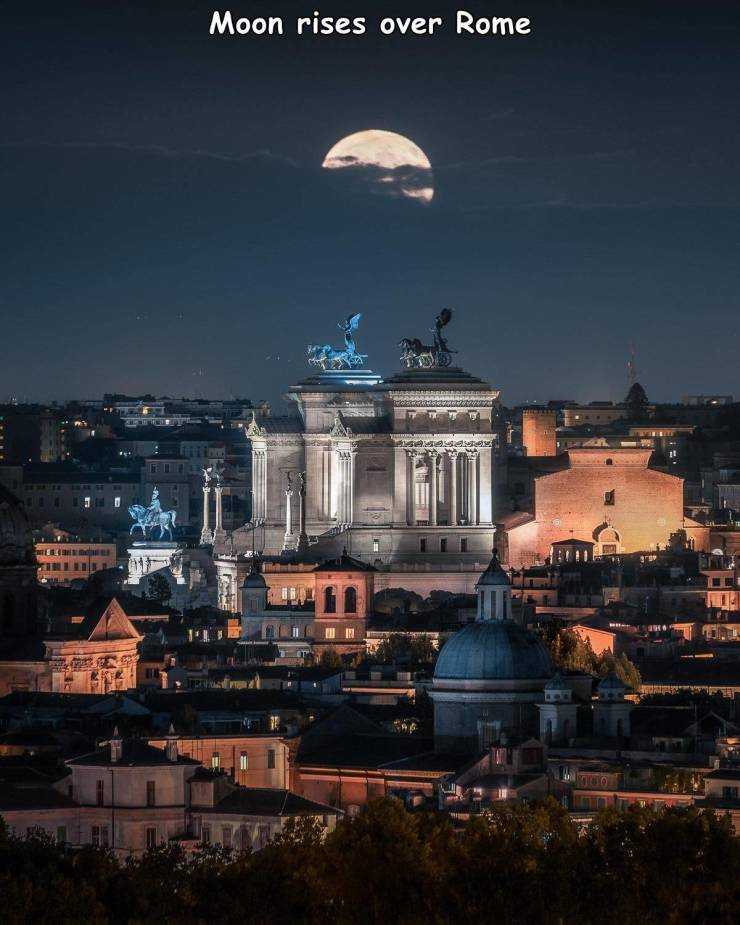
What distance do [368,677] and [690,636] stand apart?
23015 mm

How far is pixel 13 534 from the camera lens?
144 meters

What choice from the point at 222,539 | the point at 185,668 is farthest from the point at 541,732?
the point at 222,539

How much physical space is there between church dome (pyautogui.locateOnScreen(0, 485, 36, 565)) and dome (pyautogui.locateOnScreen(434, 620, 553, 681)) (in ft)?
77.9

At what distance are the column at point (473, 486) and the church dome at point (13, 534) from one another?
3860cm

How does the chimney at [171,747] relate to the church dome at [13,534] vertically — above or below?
below

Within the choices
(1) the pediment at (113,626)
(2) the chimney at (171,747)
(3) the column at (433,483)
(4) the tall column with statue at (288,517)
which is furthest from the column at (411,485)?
(2) the chimney at (171,747)

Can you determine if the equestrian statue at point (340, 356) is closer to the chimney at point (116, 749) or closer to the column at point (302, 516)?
the column at point (302, 516)

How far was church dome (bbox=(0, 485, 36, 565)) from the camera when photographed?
14275 cm

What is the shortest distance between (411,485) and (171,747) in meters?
71.1

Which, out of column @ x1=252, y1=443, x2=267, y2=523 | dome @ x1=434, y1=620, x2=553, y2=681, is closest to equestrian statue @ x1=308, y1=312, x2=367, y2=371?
column @ x1=252, y1=443, x2=267, y2=523

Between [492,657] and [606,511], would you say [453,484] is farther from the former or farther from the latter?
[492,657]

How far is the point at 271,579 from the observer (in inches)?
6663

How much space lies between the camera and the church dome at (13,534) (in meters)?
143

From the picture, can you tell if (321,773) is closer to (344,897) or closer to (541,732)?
(541,732)
